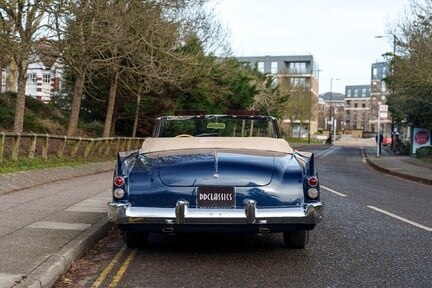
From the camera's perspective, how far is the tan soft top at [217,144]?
6387 mm

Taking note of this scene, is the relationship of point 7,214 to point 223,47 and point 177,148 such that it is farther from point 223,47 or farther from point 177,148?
point 223,47

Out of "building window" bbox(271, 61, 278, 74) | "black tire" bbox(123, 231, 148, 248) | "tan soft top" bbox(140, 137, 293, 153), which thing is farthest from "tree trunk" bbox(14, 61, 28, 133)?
"building window" bbox(271, 61, 278, 74)

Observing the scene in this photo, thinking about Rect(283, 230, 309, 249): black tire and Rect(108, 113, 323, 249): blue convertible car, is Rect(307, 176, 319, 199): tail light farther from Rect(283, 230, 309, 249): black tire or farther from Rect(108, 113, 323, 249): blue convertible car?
Rect(283, 230, 309, 249): black tire

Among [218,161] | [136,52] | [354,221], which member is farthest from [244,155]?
[136,52]

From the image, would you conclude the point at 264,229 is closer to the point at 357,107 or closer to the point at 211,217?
the point at 211,217

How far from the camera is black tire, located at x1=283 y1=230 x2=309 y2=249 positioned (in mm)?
6320

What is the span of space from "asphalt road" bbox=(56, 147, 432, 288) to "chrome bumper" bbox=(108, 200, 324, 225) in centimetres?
49

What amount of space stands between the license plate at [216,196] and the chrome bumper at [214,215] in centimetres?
8

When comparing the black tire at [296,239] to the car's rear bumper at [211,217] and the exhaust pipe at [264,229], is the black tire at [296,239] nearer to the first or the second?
the car's rear bumper at [211,217]

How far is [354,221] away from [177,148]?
3702 millimetres

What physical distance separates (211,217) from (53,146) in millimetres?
17455

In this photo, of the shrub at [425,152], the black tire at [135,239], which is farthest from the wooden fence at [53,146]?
the shrub at [425,152]

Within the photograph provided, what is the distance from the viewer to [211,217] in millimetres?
5398

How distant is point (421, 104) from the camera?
111 feet
